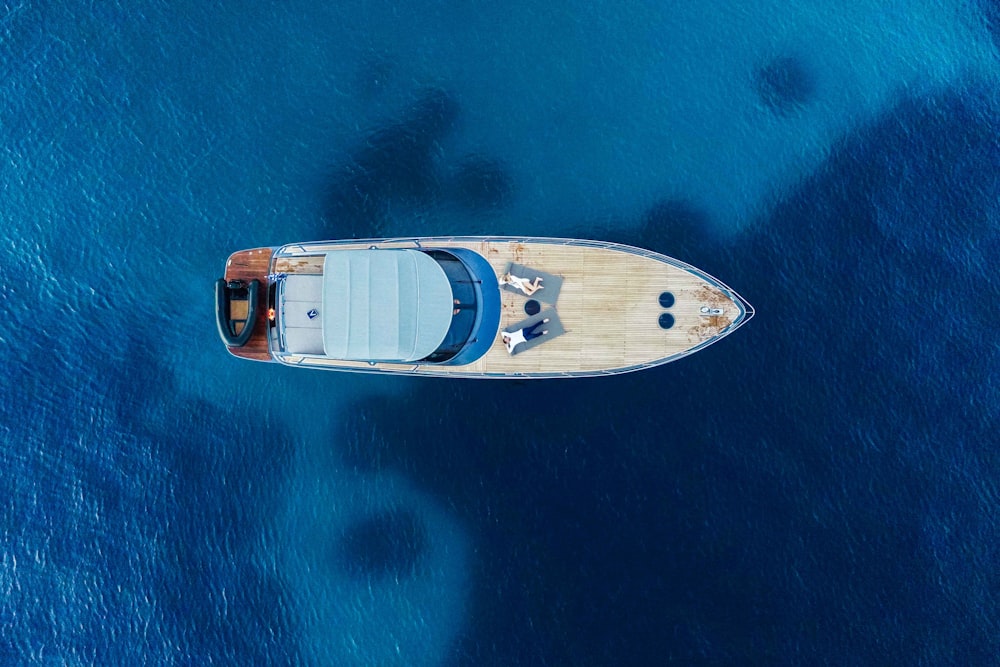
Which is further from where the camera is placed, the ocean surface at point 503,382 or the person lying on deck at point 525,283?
the ocean surface at point 503,382

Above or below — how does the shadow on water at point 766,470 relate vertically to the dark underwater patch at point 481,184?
below

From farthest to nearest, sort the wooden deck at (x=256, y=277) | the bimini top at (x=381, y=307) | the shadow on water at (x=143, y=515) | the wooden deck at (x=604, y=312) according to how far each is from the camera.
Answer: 1. the shadow on water at (x=143, y=515)
2. the wooden deck at (x=256, y=277)
3. the wooden deck at (x=604, y=312)
4. the bimini top at (x=381, y=307)

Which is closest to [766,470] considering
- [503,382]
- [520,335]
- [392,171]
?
[503,382]

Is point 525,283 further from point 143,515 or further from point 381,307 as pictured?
point 143,515

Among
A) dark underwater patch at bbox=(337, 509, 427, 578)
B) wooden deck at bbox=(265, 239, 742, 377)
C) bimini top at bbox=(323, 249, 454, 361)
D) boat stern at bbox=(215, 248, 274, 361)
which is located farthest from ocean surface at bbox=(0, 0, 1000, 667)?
bimini top at bbox=(323, 249, 454, 361)

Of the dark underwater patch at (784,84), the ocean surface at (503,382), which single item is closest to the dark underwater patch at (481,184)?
the ocean surface at (503,382)

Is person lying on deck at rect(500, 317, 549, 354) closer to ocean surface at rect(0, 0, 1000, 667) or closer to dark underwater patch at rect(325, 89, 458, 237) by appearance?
ocean surface at rect(0, 0, 1000, 667)

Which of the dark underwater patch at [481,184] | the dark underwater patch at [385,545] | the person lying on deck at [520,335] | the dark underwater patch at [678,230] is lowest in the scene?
the dark underwater patch at [385,545]

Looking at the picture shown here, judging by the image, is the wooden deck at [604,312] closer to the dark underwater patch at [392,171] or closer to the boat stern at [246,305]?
the boat stern at [246,305]

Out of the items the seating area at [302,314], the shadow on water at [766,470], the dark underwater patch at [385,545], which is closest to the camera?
the seating area at [302,314]
